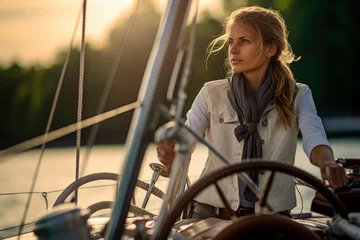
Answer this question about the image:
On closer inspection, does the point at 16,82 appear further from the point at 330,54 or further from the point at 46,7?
the point at 330,54

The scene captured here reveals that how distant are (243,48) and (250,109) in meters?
0.22

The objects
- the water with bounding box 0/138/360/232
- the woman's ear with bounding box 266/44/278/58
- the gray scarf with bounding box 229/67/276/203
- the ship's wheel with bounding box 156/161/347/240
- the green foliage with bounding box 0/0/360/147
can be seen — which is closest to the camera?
the ship's wheel with bounding box 156/161/347/240

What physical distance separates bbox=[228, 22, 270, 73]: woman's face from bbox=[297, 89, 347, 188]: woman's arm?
232mm

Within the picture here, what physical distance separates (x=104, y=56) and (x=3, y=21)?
22.7 feet

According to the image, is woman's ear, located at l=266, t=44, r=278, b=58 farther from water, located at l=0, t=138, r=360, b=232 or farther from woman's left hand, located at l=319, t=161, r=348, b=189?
water, located at l=0, t=138, r=360, b=232

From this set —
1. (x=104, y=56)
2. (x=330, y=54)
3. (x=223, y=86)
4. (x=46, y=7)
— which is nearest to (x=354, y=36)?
(x=330, y=54)

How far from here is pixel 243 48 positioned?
2959 mm

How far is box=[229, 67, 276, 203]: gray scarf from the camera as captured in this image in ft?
9.53

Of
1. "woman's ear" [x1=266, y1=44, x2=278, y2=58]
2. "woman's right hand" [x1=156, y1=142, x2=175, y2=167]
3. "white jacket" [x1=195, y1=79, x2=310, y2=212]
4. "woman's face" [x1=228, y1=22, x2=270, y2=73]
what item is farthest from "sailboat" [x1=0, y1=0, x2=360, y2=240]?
"woman's ear" [x1=266, y1=44, x2=278, y2=58]

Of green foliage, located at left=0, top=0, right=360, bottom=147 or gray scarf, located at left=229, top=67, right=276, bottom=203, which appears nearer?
gray scarf, located at left=229, top=67, right=276, bottom=203

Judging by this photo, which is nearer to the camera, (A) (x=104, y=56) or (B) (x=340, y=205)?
(B) (x=340, y=205)

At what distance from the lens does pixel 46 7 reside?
103ft

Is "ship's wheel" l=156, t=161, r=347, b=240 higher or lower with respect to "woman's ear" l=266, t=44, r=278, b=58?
lower

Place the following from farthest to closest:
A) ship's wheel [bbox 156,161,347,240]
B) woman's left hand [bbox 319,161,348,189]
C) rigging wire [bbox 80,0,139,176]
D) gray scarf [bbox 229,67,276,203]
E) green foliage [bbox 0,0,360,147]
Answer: green foliage [bbox 0,0,360,147] < gray scarf [bbox 229,67,276,203] < woman's left hand [bbox 319,161,348,189] < rigging wire [bbox 80,0,139,176] < ship's wheel [bbox 156,161,347,240]
